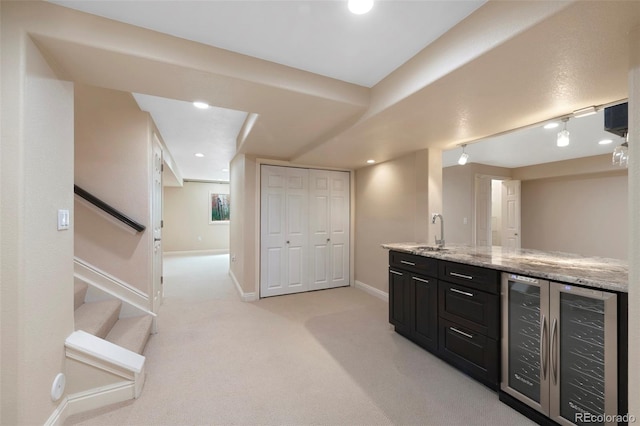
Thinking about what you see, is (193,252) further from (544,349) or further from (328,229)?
(544,349)

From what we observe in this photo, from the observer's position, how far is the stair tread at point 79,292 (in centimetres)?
236

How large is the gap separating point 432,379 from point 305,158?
305 cm

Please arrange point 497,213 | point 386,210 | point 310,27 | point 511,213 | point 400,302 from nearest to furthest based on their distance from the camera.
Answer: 1. point 310,27
2. point 400,302
3. point 386,210
4. point 511,213
5. point 497,213

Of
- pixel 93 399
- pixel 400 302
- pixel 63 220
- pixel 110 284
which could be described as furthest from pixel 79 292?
pixel 400 302

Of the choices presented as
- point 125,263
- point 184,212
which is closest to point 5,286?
point 125,263

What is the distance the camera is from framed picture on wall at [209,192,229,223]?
8.99m

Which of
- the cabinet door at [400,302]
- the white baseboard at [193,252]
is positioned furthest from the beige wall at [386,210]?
the white baseboard at [193,252]

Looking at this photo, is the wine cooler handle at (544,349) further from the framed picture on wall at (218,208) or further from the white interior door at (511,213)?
the framed picture on wall at (218,208)

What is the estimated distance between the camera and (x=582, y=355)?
Answer: 148 cm

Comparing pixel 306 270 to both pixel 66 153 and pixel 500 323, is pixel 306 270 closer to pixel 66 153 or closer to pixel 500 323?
pixel 500 323

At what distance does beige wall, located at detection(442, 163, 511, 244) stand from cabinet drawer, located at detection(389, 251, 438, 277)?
9.80 feet

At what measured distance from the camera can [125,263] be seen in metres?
2.71

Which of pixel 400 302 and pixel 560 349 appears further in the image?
pixel 400 302

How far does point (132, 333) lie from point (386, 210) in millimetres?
3425
